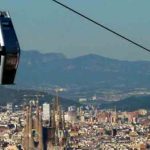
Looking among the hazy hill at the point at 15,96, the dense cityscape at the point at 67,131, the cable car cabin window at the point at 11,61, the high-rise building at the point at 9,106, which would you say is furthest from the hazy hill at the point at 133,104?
the cable car cabin window at the point at 11,61

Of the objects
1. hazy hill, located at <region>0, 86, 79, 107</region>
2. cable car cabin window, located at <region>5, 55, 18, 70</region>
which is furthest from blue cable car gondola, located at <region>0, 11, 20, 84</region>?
hazy hill, located at <region>0, 86, 79, 107</region>

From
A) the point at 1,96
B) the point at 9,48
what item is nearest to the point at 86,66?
the point at 1,96

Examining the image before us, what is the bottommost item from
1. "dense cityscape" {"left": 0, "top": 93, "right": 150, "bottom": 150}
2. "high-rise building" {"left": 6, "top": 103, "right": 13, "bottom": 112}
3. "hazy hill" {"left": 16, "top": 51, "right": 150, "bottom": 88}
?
"dense cityscape" {"left": 0, "top": 93, "right": 150, "bottom": 150}

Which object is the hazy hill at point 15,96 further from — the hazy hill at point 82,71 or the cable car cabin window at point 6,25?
the cable car cabin window at point 6,25

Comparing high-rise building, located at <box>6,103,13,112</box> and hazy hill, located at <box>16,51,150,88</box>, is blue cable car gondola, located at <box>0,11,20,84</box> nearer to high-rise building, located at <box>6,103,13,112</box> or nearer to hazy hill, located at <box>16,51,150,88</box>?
high-rise building, located at <box>6,103,13,112</box>

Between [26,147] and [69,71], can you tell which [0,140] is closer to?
[26,147]
